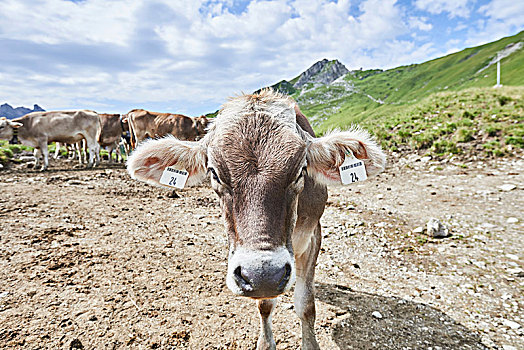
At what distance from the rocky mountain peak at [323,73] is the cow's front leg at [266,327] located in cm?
16459

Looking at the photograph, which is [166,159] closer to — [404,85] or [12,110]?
[404,85]

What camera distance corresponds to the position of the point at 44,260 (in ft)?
13.2

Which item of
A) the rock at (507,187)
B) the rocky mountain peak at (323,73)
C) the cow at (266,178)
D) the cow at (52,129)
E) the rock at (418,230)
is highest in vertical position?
the rocky mountain peak at (323,73)

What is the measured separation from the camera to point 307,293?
3.02m

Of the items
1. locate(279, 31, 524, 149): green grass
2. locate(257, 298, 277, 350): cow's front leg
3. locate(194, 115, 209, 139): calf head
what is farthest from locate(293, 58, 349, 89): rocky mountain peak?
locate(257, 298, 277, 350): cow's front leg

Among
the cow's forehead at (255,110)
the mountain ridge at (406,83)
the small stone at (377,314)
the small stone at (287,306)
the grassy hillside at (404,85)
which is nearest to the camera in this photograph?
the cow's forehead at (255,110)

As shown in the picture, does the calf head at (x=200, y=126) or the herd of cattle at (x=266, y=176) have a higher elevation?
the calf head at (x=200, y=126)

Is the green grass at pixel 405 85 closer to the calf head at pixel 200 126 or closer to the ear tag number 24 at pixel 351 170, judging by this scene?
the calf head at pixel 200 126

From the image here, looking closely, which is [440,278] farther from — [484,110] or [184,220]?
[484,110]

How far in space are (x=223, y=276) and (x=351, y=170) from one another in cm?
266

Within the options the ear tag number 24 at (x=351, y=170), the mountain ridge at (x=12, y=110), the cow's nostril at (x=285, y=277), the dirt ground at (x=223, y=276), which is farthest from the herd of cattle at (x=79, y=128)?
the mountain ridge at (x=12, y=110)

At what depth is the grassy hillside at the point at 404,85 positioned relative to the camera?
236 feet

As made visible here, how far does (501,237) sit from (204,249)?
5.42m

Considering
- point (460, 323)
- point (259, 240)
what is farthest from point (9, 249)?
point (460, 323)
